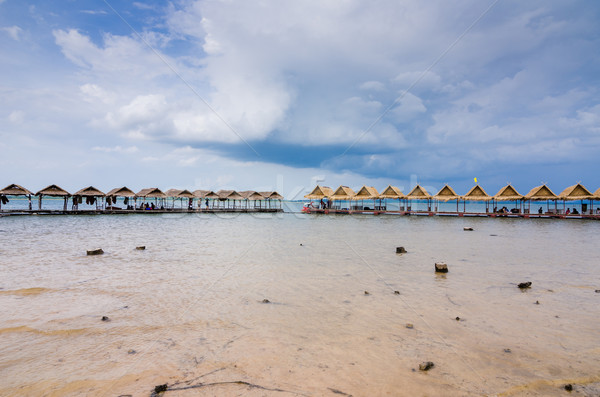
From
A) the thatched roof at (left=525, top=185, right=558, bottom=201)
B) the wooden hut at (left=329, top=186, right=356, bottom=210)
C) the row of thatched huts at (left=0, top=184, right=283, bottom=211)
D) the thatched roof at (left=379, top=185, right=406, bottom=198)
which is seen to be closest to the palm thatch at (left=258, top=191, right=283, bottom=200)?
the row of thatched huts at (left=0, top=184, right=283, bottom=211)

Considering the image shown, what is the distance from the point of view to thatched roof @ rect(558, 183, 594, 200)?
29.7 meters

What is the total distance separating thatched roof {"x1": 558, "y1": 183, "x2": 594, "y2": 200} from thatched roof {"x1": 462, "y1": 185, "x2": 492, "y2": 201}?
667 centimetres

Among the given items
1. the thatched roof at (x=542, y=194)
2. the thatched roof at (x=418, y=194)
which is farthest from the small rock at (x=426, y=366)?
the thatched roof at (x=542, y=194)

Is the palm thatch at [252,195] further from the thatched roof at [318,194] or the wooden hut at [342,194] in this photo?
the wooden hut at [342,194]

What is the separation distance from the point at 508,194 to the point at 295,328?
36289 millimetres

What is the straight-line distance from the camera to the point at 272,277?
23.3ft

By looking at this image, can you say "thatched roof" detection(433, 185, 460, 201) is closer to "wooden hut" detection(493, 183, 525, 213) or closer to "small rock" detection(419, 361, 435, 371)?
"wooden hut" detection(493, 183, 525, 213)

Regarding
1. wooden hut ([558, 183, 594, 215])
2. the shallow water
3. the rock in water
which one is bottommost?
the shallow water

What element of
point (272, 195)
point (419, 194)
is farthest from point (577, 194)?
point (272, 195)

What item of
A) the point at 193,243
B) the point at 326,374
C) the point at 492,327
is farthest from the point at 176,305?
the point at 193,243

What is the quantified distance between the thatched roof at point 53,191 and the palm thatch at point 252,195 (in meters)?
19.8

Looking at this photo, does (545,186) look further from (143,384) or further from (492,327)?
(143,384)

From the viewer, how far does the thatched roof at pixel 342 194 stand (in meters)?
38.8

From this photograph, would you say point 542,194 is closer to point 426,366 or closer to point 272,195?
point 272,195
